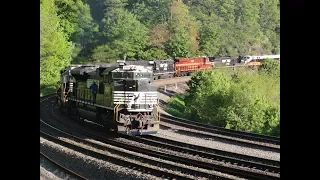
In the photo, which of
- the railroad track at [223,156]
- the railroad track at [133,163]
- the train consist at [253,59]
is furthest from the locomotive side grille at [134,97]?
the train consist at [253,59]

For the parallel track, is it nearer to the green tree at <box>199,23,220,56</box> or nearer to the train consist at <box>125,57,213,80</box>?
the green tree at <box>199,23,220,56</box>

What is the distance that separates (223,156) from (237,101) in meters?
4.65

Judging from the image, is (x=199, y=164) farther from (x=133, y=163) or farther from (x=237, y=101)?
(x=237, y=101)

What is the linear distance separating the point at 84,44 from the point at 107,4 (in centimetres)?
331

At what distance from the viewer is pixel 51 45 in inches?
634

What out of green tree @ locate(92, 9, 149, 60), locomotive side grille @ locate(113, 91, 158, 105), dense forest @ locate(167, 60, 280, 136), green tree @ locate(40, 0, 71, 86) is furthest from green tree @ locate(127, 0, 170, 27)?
locomotive side grille @ locate(113, 91, 158, 105)

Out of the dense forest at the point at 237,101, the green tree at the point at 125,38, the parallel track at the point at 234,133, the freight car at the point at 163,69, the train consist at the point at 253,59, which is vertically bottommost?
the parallel track at the point at 234,133

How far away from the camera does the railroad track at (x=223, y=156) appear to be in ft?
22.0

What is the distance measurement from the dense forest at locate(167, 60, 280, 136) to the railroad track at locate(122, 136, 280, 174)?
287cm

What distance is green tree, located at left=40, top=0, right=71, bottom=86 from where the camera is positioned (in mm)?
15836

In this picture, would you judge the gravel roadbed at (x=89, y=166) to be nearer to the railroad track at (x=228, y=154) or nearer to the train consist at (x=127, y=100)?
the train consist at (x=127, y=100)

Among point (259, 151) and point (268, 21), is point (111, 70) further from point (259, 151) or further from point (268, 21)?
point (268, 21)

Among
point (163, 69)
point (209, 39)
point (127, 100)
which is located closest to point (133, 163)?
point (127, 100)

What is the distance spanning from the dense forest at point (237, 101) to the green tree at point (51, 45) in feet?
17.1
